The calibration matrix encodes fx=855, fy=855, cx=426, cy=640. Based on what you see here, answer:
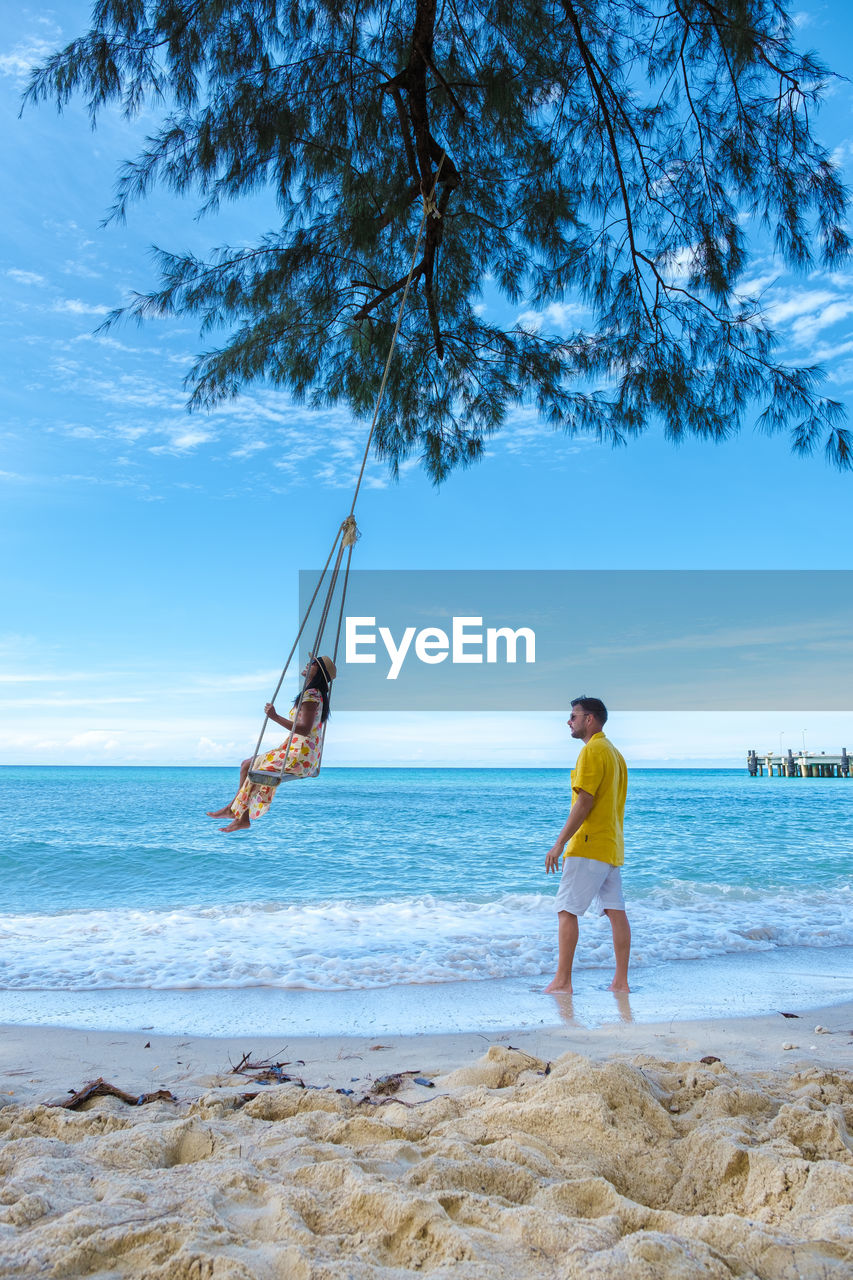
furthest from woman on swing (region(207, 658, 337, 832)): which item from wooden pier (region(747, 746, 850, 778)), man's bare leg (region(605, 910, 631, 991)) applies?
wooden pier (region(747, 746, 850, 778))

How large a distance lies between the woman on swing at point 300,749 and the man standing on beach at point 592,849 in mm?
1238

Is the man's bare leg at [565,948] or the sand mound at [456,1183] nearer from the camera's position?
the sand mound at [456,1183]

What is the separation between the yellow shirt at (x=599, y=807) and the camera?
12.7 feet

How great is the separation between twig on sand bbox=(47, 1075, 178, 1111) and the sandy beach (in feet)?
0.10

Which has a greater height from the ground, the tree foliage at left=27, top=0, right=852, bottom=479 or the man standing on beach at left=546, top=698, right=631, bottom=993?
the tree foliage at left=27, top=0, right=852, bottom=479

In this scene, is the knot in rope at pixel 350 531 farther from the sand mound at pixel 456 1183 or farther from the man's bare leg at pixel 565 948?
the sand mound at pixel 456 1183

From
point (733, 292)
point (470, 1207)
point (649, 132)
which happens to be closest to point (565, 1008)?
point (470, 1207)

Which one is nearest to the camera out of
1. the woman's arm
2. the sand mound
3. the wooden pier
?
the sand mound

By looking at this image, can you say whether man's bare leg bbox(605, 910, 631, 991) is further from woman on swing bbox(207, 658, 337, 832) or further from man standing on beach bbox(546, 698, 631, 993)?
woman on swing bbox(207, 658, 337, 832)

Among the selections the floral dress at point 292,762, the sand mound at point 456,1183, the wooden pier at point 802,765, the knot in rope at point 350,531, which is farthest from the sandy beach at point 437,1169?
the wooden pier at point 802,765

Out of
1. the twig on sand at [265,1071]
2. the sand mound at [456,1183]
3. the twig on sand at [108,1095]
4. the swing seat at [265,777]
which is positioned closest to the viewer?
the sand mound at [456,1183]

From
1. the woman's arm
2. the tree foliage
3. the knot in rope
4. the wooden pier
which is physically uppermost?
the tree foliage

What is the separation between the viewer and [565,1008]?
3.74m

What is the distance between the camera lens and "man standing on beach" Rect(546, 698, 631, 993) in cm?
387
